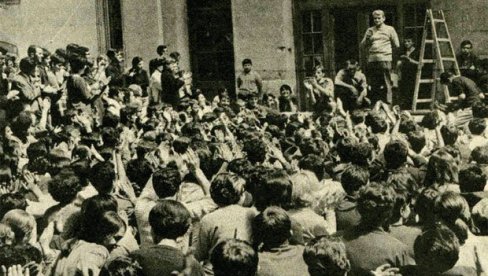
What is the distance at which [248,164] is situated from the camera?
6.26 metres

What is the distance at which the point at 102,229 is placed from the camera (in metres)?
4.25

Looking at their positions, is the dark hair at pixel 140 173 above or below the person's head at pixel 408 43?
below

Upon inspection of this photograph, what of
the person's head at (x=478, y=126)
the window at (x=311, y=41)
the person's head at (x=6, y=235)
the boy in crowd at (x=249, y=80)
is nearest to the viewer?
the person's head at (x=6, y=235)

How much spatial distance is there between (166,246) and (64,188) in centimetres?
155

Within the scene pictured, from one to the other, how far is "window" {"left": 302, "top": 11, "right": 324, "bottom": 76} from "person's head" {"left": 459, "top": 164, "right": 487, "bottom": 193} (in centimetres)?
1151

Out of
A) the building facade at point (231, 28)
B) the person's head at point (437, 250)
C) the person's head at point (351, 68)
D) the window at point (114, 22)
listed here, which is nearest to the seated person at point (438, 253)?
the person's head at point (437, 250)

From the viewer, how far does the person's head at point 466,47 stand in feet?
47.6

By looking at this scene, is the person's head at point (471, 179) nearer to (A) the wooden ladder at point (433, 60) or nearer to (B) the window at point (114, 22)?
(A) the wooden ladder at point (433, 60)

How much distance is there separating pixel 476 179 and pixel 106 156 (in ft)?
13.9

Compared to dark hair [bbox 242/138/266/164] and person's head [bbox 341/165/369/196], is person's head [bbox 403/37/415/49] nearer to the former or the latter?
dark hair [bbox 242/138/266/164]

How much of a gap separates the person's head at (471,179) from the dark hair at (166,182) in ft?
7.35

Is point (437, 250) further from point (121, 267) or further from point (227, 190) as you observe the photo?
point (227, 190)

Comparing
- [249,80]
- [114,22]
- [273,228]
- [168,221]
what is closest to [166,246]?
[168,221]

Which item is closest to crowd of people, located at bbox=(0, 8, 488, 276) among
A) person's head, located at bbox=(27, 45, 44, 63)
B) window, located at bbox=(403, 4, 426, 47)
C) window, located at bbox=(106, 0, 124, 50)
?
person's head, located at bbox=(27, 45, 44, 63)
